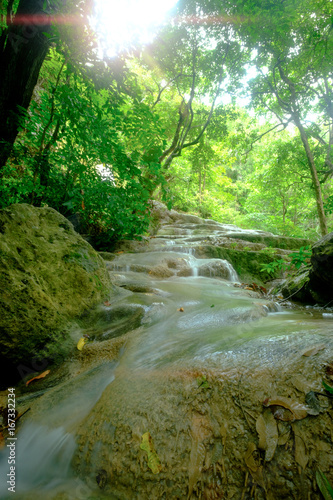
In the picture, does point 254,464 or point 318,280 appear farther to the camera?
point 318,280

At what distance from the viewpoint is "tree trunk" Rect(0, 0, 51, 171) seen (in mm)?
2848

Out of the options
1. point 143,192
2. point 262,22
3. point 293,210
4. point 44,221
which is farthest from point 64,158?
point 293,210

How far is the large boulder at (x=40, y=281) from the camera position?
164 cm

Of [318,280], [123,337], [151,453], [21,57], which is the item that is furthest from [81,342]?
[21,57]

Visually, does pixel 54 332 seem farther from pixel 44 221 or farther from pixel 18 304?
pixel 44 221

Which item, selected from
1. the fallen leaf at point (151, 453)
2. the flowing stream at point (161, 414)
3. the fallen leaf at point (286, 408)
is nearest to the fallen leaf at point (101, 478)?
the flowing stream at point (161, 414)

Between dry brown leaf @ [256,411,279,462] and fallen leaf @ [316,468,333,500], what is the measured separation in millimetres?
132

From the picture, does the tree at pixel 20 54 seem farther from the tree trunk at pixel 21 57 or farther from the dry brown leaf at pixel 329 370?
the dry brown leaf at pixel 329 370

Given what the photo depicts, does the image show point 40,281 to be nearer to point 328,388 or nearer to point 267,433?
point 267,433

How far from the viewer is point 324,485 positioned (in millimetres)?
670

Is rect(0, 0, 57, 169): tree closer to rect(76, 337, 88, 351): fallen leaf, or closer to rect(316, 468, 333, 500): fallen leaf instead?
rect(76, 337, 88, 351): fallen leaf

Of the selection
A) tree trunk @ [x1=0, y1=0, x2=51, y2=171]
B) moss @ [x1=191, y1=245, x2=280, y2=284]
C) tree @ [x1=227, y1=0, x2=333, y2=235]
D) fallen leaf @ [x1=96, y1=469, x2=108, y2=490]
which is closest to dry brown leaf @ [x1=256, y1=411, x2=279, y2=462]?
fallen leaf @ [x1=96, y1=469, x2=108, y2=490]

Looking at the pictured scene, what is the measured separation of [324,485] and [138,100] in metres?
4.13

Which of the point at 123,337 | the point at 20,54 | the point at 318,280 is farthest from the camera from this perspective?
the point at 318,280
